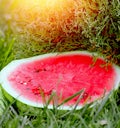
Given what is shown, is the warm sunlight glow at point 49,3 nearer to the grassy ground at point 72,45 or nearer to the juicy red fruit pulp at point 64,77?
the grassy ground at point 72,45

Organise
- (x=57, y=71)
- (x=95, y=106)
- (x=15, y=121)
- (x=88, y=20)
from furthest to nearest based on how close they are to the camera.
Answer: (x=57, y=71) < (x=88, y=20) < (x=95, y=106) < (x=15, y=121)

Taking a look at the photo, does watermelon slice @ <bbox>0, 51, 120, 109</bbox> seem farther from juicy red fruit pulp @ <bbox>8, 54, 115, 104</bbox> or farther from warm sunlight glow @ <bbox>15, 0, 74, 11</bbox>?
warm sunlight glow @ <bbox>15, 0, 74, 11</bbox>

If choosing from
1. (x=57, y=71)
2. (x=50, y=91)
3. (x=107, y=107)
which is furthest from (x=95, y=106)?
(x=57, y=71)

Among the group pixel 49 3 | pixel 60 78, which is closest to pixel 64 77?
pixel 60 78

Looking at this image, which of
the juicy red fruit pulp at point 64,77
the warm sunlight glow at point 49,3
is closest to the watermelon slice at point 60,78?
the juicy red fruit pulp at point 64,77

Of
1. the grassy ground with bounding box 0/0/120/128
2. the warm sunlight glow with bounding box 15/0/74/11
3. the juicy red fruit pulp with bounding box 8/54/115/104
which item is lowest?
the juicy red fruit pulp with bounding box 8/54/115/104

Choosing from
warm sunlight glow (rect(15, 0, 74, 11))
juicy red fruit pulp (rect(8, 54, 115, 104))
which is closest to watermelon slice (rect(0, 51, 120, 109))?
juicy red fruit pulp (rect(8, 54, 115, 104))

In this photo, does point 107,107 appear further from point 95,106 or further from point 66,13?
point 66,13
